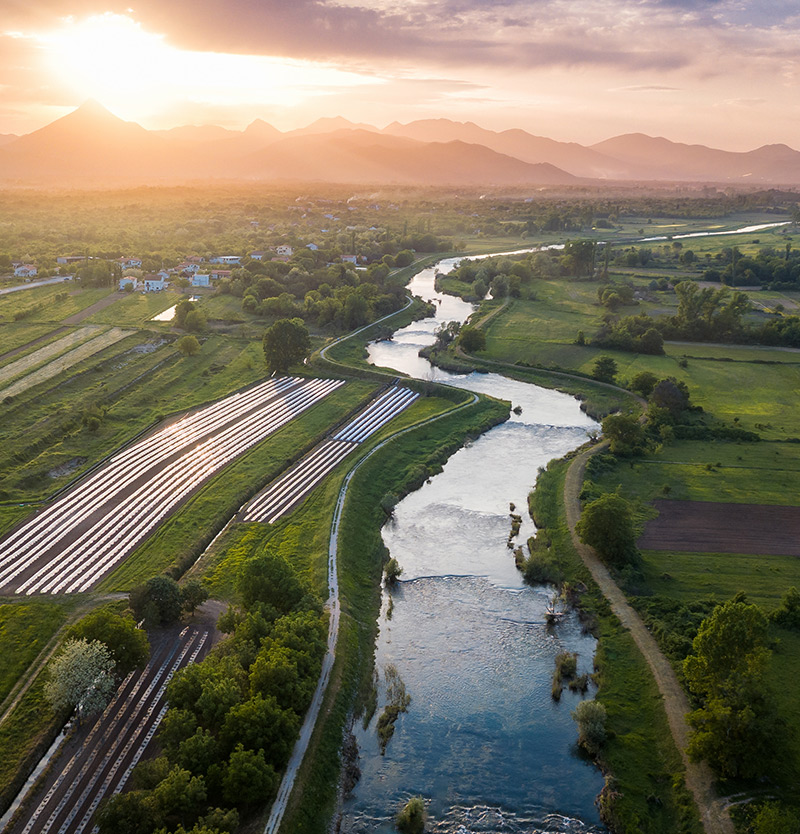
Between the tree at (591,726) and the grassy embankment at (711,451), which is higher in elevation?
the grassy embankment at (711,451)

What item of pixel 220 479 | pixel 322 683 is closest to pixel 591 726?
pixel 322 683

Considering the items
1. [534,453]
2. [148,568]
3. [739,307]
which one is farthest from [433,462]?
[739,307]

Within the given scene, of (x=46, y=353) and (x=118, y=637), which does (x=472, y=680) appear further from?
(x=46, y=353)

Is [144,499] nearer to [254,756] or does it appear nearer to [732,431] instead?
[254,756]

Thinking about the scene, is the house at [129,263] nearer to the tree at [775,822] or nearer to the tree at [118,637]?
the tree at [118,637]

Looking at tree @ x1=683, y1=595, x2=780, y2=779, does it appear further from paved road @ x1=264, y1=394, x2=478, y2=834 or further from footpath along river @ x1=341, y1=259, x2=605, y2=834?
paved road @ x1=264, y1=394, x2=478, y2=834

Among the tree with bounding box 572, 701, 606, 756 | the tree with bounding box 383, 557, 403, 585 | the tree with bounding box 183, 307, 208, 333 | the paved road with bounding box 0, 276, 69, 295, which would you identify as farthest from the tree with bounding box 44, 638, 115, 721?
the paved road with bounding box 0, 276, 69, 295

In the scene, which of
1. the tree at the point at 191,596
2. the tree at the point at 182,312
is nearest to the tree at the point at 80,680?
the tree at the point at 191,596
